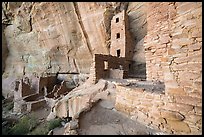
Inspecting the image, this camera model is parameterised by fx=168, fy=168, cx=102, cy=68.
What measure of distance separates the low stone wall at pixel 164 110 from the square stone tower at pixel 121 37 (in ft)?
29.2

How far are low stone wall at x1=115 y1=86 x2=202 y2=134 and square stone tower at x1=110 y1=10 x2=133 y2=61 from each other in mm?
8897

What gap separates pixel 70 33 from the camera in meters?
15.2

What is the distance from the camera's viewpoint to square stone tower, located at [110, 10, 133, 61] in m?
13.0

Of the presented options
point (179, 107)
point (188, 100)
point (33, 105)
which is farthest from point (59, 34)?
point (188, 100)

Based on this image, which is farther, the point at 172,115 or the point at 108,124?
the point at 108,124

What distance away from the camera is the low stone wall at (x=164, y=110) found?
8.98 ft

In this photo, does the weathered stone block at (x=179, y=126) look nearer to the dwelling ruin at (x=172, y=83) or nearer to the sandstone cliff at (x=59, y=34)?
the dwelling ruin at (x=172, y=83)

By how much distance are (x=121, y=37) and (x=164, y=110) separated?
414 inches

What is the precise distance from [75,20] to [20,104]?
8157mm

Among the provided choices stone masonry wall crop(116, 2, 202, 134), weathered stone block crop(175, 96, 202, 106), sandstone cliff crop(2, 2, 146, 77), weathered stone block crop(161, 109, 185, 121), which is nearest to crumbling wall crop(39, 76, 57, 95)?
sandstone cliff crop(2, 2, 146, 77)

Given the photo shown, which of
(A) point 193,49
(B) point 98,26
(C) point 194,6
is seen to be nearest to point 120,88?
(A) point 193,49

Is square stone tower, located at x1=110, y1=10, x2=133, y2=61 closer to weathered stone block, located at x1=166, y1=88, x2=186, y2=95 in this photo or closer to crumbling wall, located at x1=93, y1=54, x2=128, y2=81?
crumbling wall, located at x1=93, y1=54, x2=128, y2=81

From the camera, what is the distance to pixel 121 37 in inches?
520

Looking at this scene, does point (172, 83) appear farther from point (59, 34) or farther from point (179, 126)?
point (59, 34)
